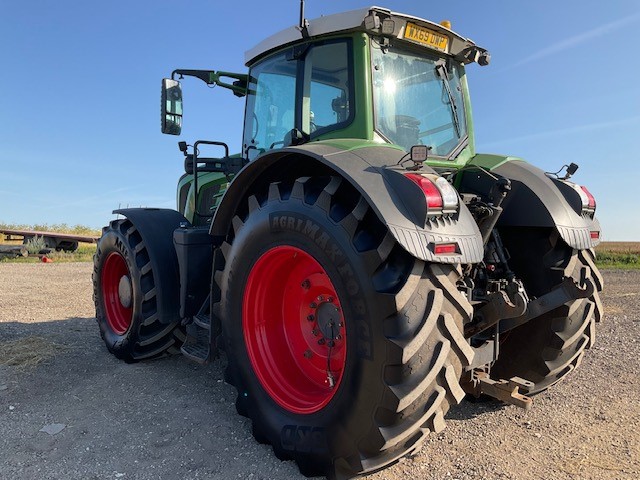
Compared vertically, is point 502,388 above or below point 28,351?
above

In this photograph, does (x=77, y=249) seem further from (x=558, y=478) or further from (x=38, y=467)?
(x=558, y=478)

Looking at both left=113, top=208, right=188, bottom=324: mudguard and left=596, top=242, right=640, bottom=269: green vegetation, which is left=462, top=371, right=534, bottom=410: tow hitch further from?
left=596, top=242, right=640, bottom=269: green vegetation

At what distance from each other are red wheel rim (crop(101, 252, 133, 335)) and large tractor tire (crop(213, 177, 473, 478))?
7.34ft

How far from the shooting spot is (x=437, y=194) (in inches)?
94.9

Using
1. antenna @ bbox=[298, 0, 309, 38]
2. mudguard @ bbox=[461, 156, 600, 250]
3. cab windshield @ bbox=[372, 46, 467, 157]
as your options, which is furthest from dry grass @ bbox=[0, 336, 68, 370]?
mudguard @ bbox=[461, 156, 600, 250]

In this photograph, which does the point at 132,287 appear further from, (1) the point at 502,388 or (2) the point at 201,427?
(1) the point at 502,388

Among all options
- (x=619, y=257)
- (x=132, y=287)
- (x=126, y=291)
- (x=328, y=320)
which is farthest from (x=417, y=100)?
(x=619, y=257)

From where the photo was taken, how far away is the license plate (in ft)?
11.1

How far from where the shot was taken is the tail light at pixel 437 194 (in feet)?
7.80

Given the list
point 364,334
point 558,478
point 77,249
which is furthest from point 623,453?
point 77,249

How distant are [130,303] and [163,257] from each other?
0.63 metres

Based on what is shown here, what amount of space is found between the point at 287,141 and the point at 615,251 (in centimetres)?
1962

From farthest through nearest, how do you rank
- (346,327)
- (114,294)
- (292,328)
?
(114,294) → (292,328) → (346,327)

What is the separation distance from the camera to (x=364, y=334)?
237 centimetres
